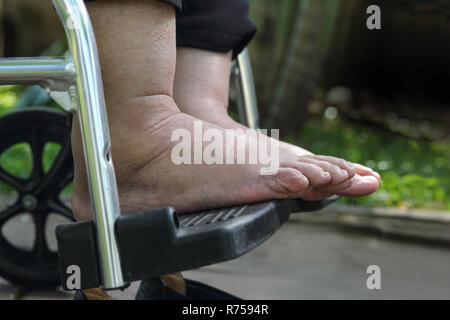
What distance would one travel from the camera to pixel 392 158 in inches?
123

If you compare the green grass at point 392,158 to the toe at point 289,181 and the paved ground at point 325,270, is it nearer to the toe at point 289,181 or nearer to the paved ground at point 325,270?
the paved ground at point 325,270

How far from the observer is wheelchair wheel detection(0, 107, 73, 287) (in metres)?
1.30

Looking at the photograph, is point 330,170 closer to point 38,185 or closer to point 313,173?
point 313,173

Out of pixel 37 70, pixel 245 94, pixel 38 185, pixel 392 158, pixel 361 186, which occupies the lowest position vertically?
pixel 392 158

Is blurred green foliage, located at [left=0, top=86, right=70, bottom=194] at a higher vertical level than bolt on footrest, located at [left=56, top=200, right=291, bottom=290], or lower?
lower

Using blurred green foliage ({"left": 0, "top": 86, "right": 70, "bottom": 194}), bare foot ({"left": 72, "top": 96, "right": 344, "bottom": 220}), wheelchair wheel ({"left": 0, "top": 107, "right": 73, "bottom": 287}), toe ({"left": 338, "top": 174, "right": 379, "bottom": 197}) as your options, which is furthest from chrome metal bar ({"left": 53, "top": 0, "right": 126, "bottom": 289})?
blurred green foliage ({"left": 0, "top": 86, "right": 70, "bottom": 194})

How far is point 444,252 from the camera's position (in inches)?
74.6

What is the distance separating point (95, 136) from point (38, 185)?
0.75 m

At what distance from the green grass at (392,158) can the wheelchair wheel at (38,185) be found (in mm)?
1394

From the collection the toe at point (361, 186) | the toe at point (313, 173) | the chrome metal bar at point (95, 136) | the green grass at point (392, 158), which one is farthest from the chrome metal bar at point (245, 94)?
the green grass at point (392, 158)

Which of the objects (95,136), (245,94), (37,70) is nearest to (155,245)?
(95,136)

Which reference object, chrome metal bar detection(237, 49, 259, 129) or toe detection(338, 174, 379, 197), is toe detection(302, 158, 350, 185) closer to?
toe detection(338, 174, 379, 197)

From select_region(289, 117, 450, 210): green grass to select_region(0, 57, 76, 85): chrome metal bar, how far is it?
1.87 metres
